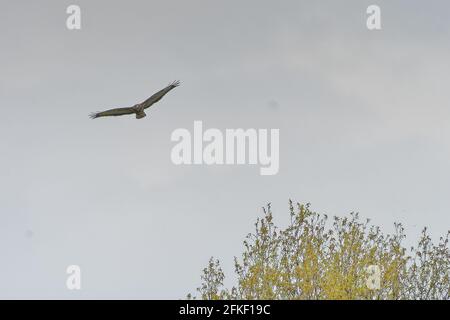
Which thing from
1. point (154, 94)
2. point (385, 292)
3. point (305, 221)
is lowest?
point (385, 292)

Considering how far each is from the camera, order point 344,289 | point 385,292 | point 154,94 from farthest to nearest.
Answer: point 154,94 < point 385,292 < point 344,289

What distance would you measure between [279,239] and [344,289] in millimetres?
3352

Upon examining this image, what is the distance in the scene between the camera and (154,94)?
3684cm

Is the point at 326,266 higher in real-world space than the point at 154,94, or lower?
lower
